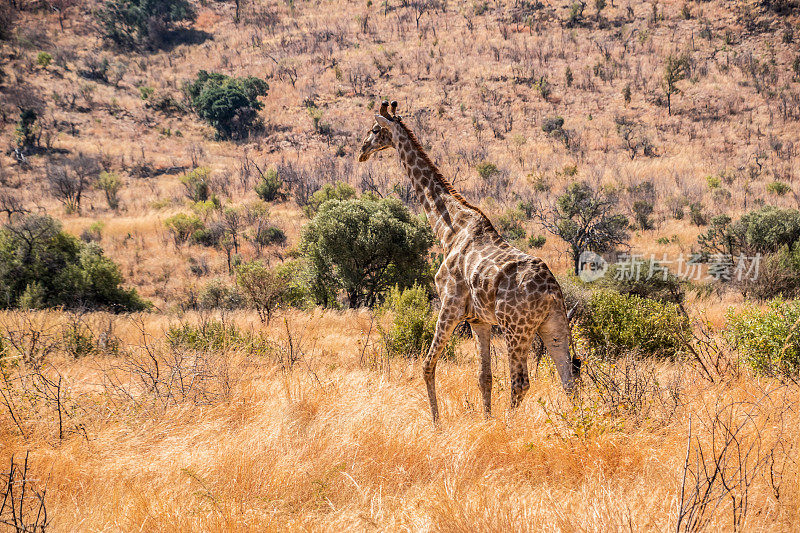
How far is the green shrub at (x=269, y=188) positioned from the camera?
3872 centimetres

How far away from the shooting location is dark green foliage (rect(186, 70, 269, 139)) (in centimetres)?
5375

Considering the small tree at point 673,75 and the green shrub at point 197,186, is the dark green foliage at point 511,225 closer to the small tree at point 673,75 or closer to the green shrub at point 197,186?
the green shrub at point 197,186

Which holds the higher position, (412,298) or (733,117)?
(733,117)

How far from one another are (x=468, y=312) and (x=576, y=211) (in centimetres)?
2612

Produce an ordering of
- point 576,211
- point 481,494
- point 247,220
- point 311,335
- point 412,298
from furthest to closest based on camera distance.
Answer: point 247,220
point 576,211
point 311,335
point 412,298
point 481,494

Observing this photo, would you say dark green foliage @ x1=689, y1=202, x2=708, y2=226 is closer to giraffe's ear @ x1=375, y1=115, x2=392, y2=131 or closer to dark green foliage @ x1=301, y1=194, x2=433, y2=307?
dark green foliage @ x1=301, y1=194, x2=433, y2=307

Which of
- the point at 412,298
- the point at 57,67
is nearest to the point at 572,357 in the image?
the point at 412,298

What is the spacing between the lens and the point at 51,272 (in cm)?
1802

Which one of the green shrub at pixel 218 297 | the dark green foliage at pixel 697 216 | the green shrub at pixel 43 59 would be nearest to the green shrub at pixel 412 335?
the green shrub at pixel 218 297

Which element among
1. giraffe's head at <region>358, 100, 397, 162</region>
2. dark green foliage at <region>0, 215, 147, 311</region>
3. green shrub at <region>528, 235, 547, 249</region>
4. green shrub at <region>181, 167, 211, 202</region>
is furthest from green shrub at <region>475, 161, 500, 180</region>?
giraffe's head at <region>358, 100, 397, 162</region>

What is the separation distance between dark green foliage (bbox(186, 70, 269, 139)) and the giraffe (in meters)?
53.2

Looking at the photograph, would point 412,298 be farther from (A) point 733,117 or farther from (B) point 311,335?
(A) point 733,117

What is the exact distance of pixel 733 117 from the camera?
50812 millimetres

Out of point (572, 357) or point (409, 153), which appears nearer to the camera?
point (572, 357)
